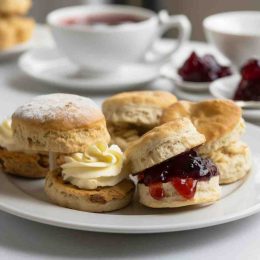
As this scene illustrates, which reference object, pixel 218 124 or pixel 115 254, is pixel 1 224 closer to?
pixel 115 254

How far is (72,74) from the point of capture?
200 cm

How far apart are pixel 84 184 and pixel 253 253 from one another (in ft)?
0.98

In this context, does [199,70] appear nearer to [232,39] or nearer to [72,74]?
[232,39]

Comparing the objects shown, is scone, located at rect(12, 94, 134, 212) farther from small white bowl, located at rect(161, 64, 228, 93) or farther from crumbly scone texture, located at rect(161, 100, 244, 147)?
small white bowl, located at rect(161, 64, 228, 93)

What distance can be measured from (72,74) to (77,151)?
2.75ft

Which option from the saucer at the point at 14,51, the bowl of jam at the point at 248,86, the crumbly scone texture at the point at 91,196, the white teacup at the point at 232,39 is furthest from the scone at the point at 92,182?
the saucer at the point at 14,51

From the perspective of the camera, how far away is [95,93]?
6.23 feet

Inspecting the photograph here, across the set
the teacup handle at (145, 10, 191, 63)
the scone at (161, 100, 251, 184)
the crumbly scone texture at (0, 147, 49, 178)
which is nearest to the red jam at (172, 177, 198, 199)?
the scone at (161, 100, 251, 184)

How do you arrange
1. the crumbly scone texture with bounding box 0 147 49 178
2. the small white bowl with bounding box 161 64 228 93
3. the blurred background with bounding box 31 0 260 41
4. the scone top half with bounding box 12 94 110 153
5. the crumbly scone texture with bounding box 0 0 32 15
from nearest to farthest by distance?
the scone top half with bounding box 12 94 110 153, the crumbly scone texture with bounding box 0 147 49 178, the small white bowl with bounding box 161 64 228 93, the crumbly scone texture with bounding box 0 0 32 15, the blurred background with bounding box 31 0 260 41

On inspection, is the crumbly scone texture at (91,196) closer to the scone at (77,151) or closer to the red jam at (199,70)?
the scone at (77,151)

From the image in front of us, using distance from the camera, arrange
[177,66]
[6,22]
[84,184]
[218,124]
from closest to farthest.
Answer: [84,184] < [218,124] < [177,66] < [6,22]

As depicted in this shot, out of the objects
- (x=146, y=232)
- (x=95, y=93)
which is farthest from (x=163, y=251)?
(x=95, y=93)

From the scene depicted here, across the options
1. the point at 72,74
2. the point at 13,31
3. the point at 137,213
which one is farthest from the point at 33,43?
the point at 137,213

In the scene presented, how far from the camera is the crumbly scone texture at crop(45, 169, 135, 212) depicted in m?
1.11
